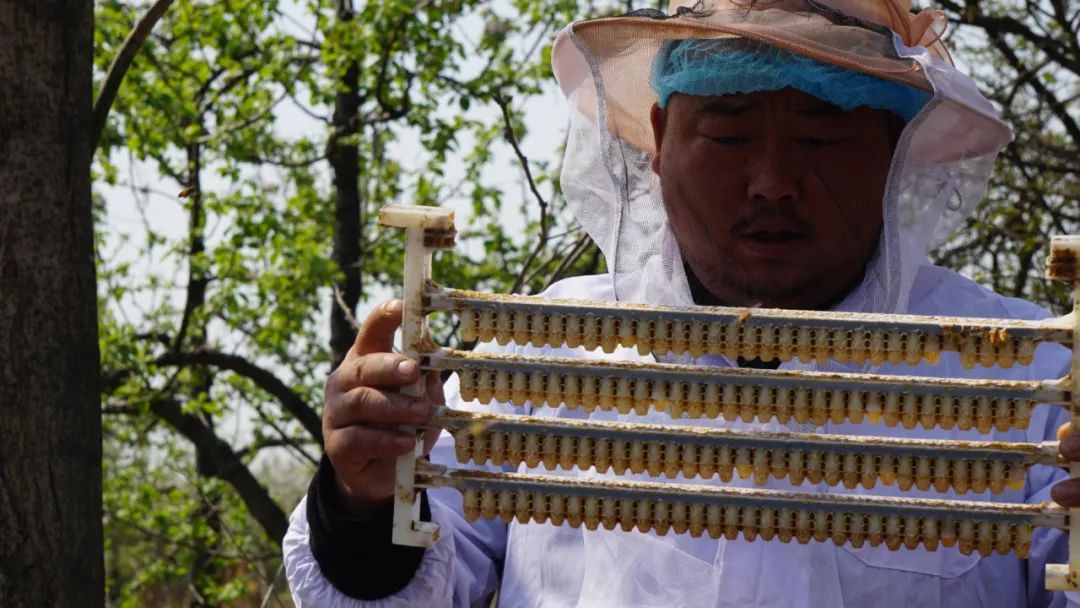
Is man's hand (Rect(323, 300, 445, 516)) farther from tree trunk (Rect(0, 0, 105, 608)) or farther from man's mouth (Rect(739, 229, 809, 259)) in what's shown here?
tree trunk (Rect(0, 0, 105, 608))

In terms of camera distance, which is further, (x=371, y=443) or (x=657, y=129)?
(x=657, y=129)

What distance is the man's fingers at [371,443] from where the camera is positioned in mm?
3371

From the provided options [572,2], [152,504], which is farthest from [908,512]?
[152,504]

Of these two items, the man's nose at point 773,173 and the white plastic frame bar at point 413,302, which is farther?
the man's nose at point 773,173

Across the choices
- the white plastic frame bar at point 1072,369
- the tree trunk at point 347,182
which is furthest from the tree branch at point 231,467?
the white plastic frame bar at point 1072,369

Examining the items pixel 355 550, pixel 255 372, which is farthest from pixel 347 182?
pixel 355 550

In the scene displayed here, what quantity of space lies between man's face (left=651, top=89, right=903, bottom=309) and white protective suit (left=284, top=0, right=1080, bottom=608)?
0.27 feet

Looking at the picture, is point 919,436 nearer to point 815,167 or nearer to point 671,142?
point 815,167

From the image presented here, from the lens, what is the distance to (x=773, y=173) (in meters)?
4.06

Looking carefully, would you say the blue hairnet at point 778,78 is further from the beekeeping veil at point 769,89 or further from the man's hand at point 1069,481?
the man's hand at point 1069,481

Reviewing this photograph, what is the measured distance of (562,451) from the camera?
11.2 ft

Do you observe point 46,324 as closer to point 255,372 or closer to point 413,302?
point 413,302

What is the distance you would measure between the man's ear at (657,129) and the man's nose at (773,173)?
0.47m

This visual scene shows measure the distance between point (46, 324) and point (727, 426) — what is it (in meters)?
2.19
